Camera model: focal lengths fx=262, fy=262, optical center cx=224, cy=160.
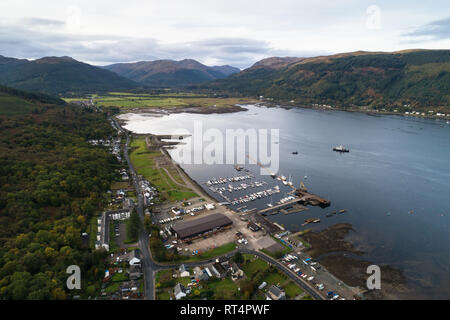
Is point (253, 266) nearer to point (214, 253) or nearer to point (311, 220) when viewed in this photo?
point (214, 253)

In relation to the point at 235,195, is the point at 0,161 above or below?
above

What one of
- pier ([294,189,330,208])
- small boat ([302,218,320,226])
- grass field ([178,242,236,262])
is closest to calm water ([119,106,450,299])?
small boat ([302,218,320,226])

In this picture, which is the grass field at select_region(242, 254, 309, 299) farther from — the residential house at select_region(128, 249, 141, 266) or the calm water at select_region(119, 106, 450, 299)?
the residential house at select_region(128, 249, 141, 266)

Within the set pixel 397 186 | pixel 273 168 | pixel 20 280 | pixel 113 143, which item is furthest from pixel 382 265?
pixel 113 143

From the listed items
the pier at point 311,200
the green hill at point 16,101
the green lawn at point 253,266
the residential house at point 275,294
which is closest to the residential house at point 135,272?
the green lawn at point 253,266

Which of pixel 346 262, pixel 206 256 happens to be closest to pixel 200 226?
pixel 206 256

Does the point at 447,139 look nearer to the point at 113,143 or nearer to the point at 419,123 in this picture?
the point at 419,123

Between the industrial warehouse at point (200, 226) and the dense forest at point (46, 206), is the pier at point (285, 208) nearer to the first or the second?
the industrial warehouse at point (200, 226)
